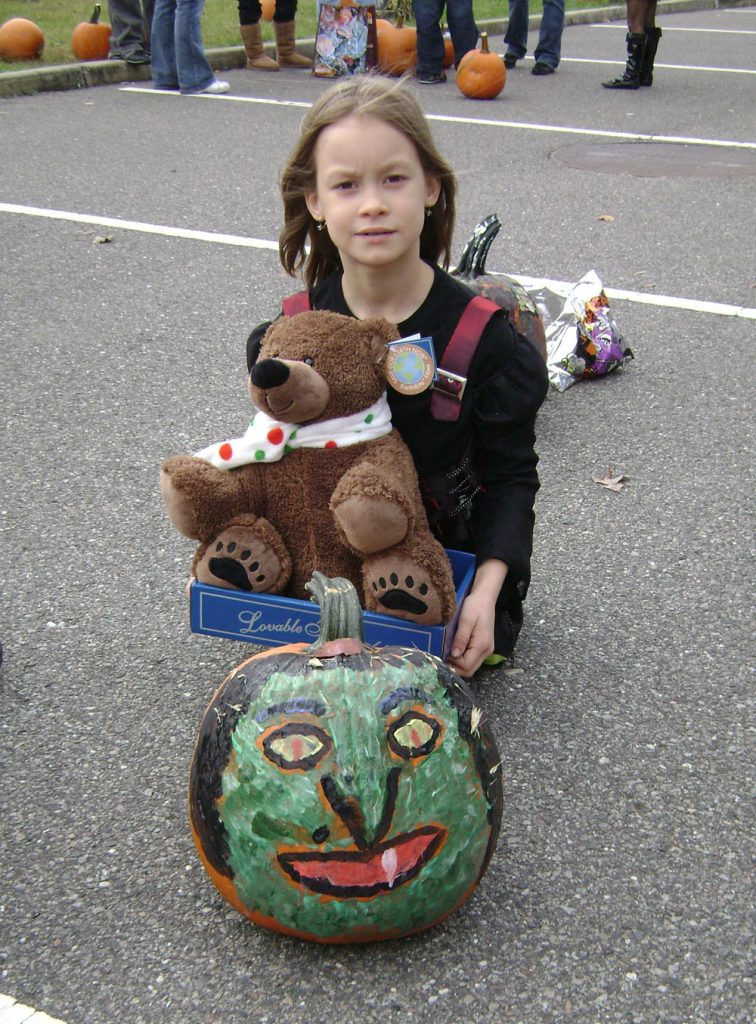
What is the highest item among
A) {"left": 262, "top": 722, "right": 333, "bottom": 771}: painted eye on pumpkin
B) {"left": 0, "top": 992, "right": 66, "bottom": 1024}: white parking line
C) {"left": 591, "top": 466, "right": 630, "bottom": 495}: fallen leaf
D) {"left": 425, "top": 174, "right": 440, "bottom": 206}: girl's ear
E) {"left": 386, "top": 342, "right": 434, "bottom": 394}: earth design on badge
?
{"left": 425, "top": 174, "right": 440, "bottom": 206}: girl's ear

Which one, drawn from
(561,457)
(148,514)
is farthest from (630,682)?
(148,514)

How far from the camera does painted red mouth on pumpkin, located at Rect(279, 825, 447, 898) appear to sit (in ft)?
6.28

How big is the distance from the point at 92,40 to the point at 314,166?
985cm

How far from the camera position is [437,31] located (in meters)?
10.9

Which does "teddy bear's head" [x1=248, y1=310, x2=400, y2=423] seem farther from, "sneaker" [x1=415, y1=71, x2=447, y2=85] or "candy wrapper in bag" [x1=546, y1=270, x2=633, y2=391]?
"sneaker" [x1=415, y1=71, x2=447, y2=85]

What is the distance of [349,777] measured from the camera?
190cm

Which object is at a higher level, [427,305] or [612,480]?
[427,305]

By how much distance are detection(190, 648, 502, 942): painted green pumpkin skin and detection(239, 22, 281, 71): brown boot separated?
10.8 m

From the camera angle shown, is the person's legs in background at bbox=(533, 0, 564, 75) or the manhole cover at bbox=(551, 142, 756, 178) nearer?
the manhole cover at bbox=(551, 142, 756, 178)

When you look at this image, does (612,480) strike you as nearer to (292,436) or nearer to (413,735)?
(292,436)

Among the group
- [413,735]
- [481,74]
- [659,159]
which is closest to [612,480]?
[413,735]

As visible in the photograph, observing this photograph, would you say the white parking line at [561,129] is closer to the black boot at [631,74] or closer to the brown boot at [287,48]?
the brown boot at [287,48]

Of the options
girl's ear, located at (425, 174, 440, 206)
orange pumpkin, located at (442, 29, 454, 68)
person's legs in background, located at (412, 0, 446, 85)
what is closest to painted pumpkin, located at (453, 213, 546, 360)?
girl's ear, located at (425, 174, 440, 206)

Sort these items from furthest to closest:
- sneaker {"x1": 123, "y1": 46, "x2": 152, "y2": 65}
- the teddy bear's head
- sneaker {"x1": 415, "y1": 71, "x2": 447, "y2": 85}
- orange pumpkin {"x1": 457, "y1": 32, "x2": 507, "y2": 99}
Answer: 1. sneaker {"x1": 415, "y1": 71, "x2": 447, "y2": 85}
2. sneaker {"x1": 123, "y1": 46, "x2": 152, "y2": 65}
3. orange pumpkin {"x1": 457, "y1": 32, "x2": 507, "y2": 99}
4. the teddy bear's head
